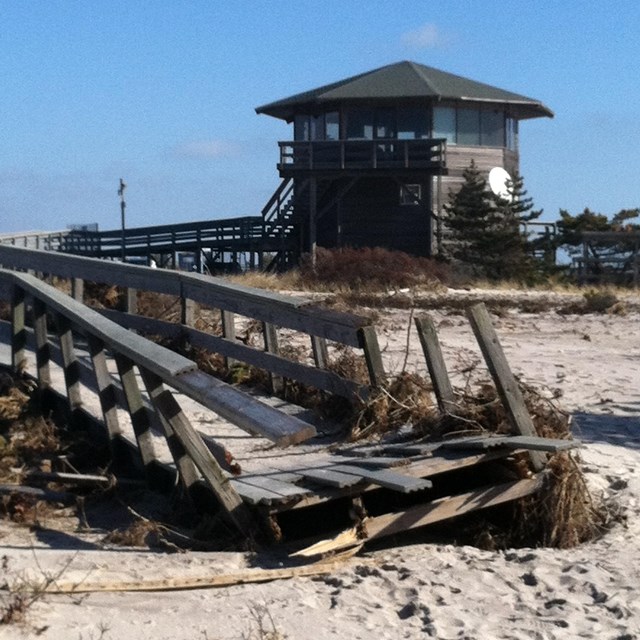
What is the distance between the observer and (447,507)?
694 centimetres

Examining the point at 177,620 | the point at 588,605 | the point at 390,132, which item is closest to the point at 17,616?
the point at 177,620

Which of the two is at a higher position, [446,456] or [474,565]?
[446,456]

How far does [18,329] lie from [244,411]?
12.9ft

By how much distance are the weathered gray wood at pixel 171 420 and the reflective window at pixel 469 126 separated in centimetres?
3288

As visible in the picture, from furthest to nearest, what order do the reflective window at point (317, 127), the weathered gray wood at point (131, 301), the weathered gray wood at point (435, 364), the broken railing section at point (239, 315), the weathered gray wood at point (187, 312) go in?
the reflective window at point (317, 127)
the weathered gray wood at point (131, 301)
the weathered gray wood at point (187, 312)
the broken railing section at point (239, 315)
the weathered gray wood at point (435, 364)

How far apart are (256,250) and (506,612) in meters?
33.6

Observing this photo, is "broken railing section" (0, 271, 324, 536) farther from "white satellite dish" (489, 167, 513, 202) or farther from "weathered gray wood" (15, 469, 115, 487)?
"white satellite dish" (489, 167, 513, 202)

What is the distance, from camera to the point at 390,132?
125 feet

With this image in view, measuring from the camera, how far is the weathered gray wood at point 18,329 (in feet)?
31.3

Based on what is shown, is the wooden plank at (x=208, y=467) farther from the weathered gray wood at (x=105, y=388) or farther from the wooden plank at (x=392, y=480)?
the weathered gray wood at (x=105, y=388)

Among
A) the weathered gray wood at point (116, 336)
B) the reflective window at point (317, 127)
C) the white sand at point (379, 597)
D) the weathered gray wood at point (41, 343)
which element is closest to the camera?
the white sand at point (379, 597)

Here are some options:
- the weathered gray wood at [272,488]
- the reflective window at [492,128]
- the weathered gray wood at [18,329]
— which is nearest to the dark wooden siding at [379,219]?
the reflective window at [492,128]

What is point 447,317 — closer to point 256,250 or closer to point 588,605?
point 588,605

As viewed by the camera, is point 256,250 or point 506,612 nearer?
point 506,612
